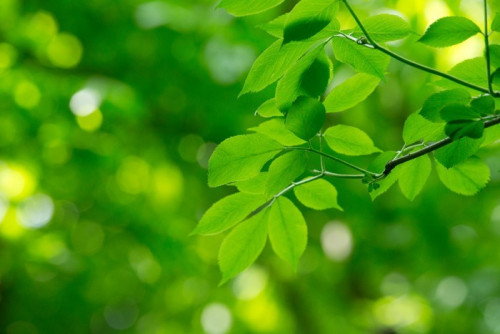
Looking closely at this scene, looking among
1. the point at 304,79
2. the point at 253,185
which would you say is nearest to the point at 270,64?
the point at 304,79

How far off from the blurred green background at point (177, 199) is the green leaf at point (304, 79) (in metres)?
1.27

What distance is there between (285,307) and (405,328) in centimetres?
68

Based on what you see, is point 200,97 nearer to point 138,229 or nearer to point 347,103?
point 138,229

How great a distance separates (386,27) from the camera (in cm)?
44

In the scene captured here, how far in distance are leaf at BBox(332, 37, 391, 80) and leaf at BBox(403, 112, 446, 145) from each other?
6cm

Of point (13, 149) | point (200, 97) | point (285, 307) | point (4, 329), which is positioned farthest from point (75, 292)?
point (200, 97)

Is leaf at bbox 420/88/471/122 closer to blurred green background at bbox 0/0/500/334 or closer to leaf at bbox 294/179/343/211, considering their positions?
leaf at bbox 294/179/343/211

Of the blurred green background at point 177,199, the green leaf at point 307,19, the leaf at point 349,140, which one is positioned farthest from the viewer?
the blurred green background at point 177,199

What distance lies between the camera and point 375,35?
1.45ft

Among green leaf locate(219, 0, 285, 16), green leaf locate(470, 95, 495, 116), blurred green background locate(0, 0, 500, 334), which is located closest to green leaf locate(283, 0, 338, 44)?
green leaf locate(219, 0, 285, 16)

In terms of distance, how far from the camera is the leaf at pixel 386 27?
433mm

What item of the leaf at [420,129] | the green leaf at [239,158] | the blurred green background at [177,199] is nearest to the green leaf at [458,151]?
the leaf at [420,129]

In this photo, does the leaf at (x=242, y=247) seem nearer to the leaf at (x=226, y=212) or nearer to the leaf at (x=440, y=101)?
the leaf at (x=226, y=212)

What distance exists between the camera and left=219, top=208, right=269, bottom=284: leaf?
53 centimetres
